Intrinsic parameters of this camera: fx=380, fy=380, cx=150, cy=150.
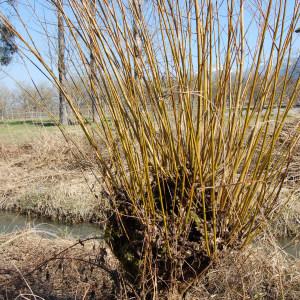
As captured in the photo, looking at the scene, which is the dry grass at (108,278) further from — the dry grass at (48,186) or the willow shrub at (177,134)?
the dry grass at (48,186)

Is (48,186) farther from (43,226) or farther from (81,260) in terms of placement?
(81,260)

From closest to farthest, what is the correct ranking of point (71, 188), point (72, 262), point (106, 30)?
point (106, 30) → point (72, 262) → point (71, 188)

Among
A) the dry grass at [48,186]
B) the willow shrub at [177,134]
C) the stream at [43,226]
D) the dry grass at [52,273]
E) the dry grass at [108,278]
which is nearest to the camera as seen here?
the willow shrub at [177,134]

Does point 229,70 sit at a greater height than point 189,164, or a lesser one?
greater

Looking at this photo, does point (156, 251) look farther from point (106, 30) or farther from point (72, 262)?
point (72, 262)

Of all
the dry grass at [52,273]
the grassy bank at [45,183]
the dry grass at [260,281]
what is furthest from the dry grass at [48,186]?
the dry grass at [260,281]

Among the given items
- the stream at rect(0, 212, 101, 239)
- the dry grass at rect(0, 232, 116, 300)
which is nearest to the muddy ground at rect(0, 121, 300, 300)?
the dry grass at rect(0, 232, 116, 300)

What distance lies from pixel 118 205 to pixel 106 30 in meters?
0.72

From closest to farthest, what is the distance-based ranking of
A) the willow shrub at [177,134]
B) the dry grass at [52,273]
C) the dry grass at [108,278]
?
the willow shrub at [177,134] < the dry grass at [108,278] < the dry grass at [52,273]

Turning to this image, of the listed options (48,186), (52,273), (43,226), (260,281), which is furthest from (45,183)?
(260,281)

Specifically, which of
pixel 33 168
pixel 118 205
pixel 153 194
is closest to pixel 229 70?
pixel 153 194

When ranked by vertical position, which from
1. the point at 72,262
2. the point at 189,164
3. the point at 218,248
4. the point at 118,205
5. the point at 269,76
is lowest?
the point at 72,262

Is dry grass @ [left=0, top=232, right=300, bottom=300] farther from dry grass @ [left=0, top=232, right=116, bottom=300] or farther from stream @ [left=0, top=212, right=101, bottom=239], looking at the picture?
stream @ [left=0, top=212, right=101, bottom=239]

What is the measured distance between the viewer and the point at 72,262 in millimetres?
2889
